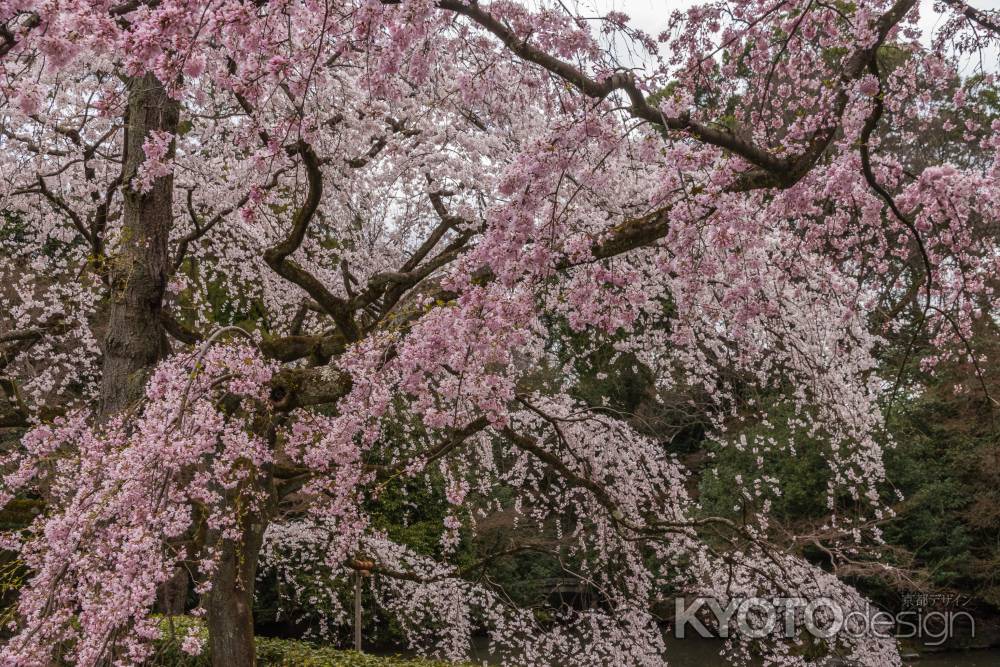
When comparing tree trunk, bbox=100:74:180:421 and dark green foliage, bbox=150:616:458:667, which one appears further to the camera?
dark green foliage, bbox=150:616:458:667

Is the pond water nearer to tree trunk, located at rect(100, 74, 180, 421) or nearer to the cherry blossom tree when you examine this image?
the cherry blossom tree

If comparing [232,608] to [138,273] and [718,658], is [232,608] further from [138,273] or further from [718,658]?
[718,658]

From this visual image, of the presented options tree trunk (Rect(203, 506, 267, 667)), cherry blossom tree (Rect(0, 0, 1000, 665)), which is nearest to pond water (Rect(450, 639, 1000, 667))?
cherry blossom tree (Rect(0, 0, 1000, 665))

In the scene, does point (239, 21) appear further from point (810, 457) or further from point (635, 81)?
point (810, 457)

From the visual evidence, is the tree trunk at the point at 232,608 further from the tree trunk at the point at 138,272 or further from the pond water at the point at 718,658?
the pond water at the point at 718,658

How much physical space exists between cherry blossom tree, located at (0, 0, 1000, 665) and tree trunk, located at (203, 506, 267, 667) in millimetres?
19

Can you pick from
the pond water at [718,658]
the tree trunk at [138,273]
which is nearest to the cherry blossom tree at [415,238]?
the tree trunk at [138,273]

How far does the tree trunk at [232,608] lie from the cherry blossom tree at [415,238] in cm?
2

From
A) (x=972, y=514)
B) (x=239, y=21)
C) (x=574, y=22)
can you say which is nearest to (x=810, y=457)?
(x=972, y=514)

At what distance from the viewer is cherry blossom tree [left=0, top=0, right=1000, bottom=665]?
278cm

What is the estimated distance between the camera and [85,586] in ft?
9.23

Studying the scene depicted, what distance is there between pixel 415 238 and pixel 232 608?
3.96m

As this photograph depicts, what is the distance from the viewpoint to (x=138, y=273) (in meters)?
4.73

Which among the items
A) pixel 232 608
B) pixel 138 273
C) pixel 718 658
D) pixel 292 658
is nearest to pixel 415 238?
pixel 138 273
